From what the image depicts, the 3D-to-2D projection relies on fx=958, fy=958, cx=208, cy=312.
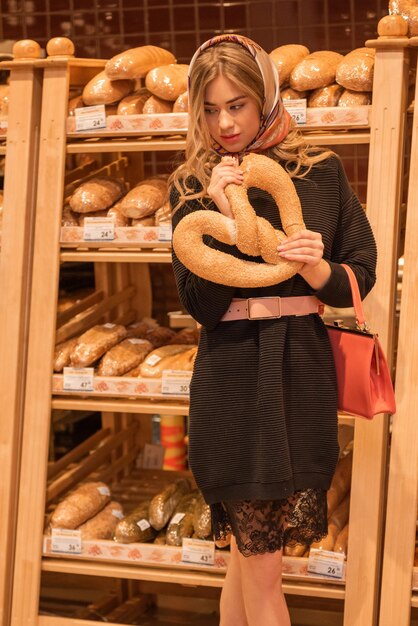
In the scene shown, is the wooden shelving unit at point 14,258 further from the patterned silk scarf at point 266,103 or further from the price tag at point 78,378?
the patterned silk scarf at point 266,103

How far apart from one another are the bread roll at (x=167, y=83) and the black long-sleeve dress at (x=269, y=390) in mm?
824

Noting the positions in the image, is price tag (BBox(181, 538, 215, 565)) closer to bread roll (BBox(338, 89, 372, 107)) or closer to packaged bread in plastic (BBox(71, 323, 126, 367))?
packaged bread in plastic (BBox(71, 323, 126, 367))

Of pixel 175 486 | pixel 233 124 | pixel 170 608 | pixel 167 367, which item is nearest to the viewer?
pixel 233 124

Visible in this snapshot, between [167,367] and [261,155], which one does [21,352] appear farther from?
[261,155]

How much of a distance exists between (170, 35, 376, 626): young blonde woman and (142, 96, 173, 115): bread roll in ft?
2.48

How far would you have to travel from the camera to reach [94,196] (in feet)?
→ 10.2

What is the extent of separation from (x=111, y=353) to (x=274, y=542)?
44.8 inches

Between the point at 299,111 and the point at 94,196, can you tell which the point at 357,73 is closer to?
the point at 299,111

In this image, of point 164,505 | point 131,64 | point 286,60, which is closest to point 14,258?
point 131,64

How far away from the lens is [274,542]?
86.9 inches

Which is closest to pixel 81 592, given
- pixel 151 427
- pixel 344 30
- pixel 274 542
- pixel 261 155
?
pixel 151 427

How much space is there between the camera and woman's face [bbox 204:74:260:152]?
2160mm

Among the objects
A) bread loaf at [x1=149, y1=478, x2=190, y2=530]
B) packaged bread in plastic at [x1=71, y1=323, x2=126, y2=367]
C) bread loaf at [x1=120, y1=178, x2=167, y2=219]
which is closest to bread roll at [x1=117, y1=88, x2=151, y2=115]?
bread loaf at [x1=120, y1=178, x2=167, y2=219]

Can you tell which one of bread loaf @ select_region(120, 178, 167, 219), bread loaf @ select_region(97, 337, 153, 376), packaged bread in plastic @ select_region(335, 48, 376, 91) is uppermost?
packaged bread in plastic @ select_region(335, 48, 376, 91)
